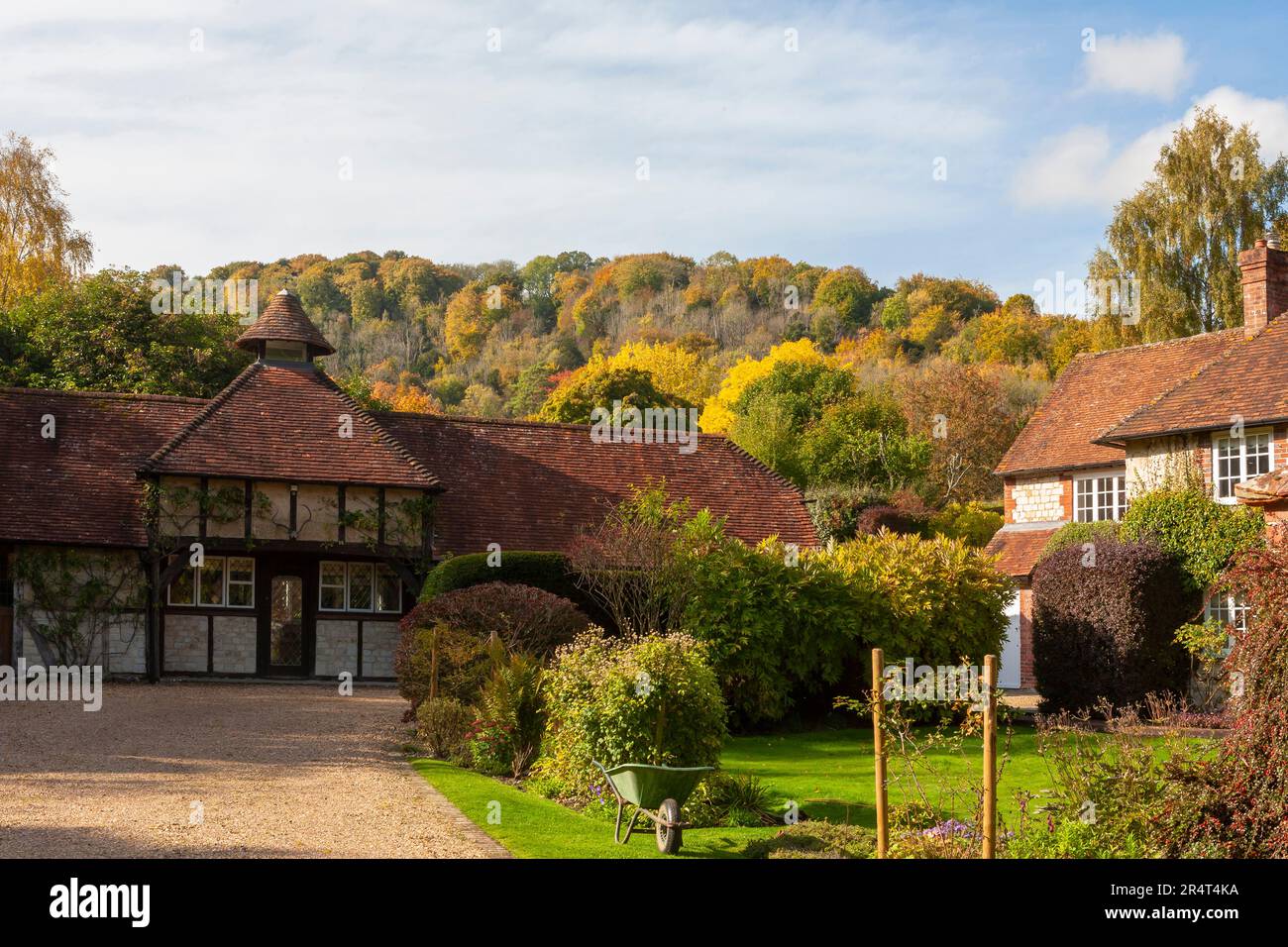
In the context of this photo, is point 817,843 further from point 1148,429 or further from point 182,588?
point 182,588

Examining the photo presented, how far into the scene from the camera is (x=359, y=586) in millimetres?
25297

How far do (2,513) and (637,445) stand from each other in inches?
511

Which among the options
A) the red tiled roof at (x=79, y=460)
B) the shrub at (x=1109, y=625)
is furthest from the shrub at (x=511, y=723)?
the red tiled roof at (x=79, y=460)

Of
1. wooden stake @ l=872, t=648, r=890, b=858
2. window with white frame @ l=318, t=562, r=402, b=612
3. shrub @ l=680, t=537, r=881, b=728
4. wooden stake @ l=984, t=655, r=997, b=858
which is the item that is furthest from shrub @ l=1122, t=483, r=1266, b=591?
wooden stake @ l=984, t=655, r=997, b=858

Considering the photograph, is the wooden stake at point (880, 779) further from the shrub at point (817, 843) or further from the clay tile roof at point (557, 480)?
the clay tile roof at point (557, 480)

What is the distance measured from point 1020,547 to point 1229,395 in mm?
6584

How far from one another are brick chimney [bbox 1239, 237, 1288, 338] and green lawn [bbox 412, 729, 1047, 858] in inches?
451

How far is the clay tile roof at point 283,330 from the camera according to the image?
27.0 meters

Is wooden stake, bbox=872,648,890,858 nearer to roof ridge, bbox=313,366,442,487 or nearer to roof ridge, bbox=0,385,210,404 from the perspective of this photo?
roof ridge, bbox=313,366,442,487

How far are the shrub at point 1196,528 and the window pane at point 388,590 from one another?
44.1ft
